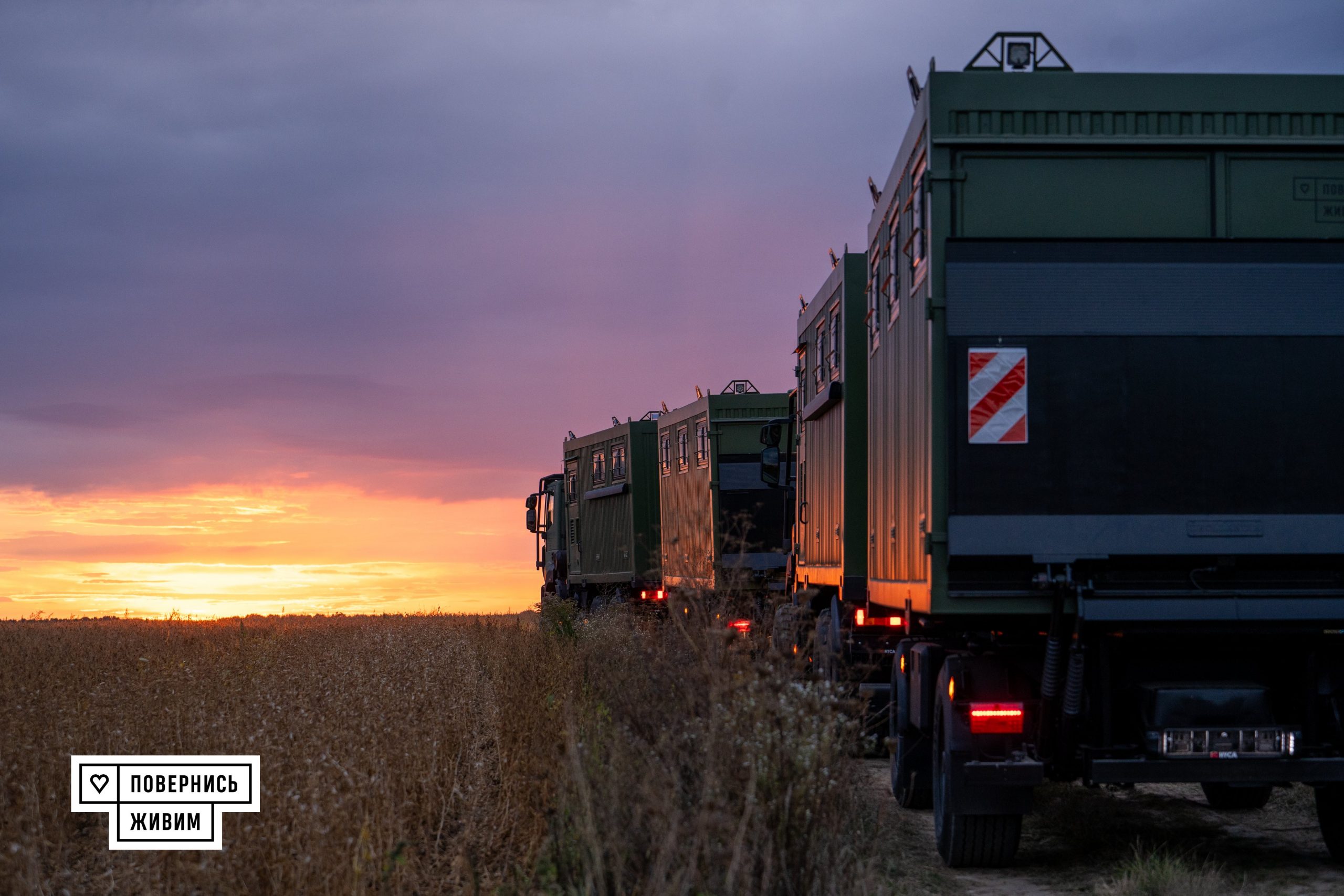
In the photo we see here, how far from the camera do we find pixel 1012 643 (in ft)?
25.5

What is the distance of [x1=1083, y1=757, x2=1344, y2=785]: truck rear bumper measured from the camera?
709 centimetres

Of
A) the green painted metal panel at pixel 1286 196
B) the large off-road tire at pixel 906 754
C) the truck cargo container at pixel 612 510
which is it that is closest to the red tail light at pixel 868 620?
the large off-road tire at pixel 906 754

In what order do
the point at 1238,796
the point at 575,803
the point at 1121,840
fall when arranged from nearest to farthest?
1. the point at 575,803
2. the point at 1121,840
3. the point at 1238,796

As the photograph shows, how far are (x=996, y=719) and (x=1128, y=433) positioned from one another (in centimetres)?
172

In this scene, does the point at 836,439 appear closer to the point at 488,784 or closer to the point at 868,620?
the point at 868,620

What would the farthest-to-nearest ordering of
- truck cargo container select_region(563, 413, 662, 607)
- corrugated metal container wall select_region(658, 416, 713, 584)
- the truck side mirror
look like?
truck cargo container select_region(563, 413, 662, 607)
corrugated metal container wall select_region(658, 416, 713, 584)
the truck side mirror

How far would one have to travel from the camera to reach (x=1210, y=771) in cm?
708

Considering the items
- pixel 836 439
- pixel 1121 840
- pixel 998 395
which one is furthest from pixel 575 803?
pixel 836 439

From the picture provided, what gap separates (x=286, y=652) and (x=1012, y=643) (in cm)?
1166

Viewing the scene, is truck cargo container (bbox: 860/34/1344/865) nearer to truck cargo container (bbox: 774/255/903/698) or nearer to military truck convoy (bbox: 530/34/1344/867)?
military truck convoy (bbox: 530/34/1344/867)

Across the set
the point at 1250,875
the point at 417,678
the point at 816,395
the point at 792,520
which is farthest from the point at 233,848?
the point at 792,520

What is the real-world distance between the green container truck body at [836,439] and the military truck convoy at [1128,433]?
330 cm

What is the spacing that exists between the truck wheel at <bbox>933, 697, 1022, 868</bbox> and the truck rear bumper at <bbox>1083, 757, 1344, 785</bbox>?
0.71m

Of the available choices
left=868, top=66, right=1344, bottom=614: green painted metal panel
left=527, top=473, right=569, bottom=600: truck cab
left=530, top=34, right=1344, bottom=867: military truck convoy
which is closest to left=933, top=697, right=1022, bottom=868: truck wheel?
left=530, top=34, right=1344, bottom=867: military truck convoy
